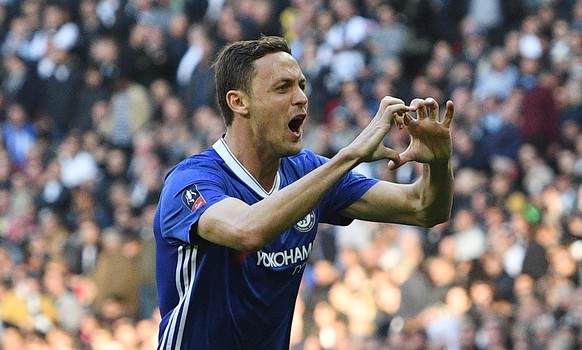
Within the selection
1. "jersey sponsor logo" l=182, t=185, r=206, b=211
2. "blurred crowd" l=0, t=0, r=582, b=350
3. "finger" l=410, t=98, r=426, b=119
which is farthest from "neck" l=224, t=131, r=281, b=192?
"blurred crowd" l=0, t=0, r=582, b=350

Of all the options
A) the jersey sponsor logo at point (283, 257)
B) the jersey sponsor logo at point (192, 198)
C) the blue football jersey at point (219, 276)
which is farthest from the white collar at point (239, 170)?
the jersey sponsor logo at point (192, 198)

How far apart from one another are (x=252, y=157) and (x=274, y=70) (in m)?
0.42

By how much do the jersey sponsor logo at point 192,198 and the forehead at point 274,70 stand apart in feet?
1.92

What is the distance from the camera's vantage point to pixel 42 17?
23438 millimetres

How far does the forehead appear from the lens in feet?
20.0

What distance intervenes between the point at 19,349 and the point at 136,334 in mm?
1979

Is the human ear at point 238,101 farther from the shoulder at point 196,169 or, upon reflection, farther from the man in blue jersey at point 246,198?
the shoulder at point 196,169

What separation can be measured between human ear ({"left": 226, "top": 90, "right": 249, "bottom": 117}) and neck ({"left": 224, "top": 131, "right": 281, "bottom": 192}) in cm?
12

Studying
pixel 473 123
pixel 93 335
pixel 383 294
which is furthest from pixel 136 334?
pixel 473 123

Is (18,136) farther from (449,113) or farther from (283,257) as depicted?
(449,113)

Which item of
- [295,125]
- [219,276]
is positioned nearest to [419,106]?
[295,125]

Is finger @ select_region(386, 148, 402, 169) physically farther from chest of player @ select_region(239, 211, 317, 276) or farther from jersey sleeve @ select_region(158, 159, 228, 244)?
jersey sleeve @ select_region(158, 159, 228, 244)

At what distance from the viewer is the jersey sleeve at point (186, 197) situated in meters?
5.82

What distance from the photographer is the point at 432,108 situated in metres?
6.02
